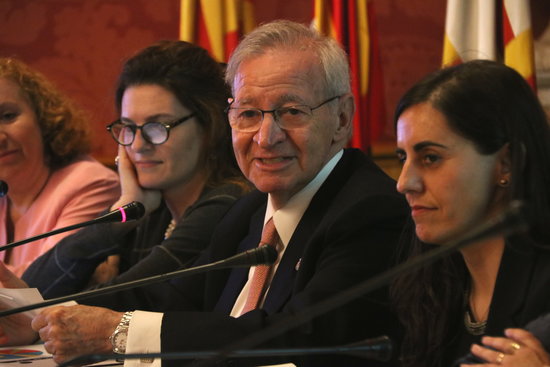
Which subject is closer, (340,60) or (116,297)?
(340,60)

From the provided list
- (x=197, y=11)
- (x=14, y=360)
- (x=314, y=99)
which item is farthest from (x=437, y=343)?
(x=197, y=11)

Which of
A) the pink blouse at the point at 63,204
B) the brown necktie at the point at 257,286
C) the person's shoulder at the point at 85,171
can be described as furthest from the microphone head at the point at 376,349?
the person's shoulder at the point at 85,171

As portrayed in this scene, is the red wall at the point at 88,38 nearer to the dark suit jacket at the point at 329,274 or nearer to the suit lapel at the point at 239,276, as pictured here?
the suit lapel at the point at 239,276

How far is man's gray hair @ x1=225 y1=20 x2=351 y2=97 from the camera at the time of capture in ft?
8.33

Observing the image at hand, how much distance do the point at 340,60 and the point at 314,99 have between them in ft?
0.48

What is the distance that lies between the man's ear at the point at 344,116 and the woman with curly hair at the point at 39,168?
1.50 m

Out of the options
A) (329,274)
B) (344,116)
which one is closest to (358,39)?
(344,116)

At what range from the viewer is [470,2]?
3.41 meters

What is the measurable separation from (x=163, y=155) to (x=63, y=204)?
2.59ft

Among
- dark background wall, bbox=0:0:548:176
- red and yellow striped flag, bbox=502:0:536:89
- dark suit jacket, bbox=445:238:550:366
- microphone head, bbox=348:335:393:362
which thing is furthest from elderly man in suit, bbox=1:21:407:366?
dark background wall, bbox=0:0:548:176

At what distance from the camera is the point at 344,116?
262 centimetres

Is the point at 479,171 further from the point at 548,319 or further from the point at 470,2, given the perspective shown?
the point at 470,2

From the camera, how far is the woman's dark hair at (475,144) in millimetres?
1822

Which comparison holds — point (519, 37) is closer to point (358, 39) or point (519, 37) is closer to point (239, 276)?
point (358, 39)
